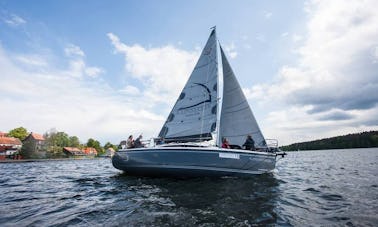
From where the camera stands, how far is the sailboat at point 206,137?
439 inches

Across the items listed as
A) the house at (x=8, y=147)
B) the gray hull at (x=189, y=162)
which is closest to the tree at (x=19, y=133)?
the house at (x=8, y=147)

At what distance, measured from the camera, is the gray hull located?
11016 millimetres

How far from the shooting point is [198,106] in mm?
14508

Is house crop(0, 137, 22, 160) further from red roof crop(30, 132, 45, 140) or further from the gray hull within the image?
the gray hull

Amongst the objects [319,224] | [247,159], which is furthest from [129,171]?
[319,224]

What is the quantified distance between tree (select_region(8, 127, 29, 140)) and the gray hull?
359 ft

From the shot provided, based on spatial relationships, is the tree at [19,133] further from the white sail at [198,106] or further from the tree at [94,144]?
the white sail at [198,106]

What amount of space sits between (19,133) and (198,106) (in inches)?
4404

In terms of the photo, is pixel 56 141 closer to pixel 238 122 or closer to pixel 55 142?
pixel 55 142

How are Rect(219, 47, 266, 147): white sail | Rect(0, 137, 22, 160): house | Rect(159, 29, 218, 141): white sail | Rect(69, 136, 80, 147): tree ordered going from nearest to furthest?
Rect(159, 29, 218, 141): white sail < Rect(219, 47, 266, 147): white sail < Rect(0, 137, 22, 160): house < Rect(69, 136, 80, 147): tree

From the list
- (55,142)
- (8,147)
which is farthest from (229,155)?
(55,142)

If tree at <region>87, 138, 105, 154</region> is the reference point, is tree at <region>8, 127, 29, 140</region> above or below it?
above

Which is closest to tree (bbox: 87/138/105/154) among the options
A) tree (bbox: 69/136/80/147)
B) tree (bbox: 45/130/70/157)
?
tree (bbox: 69/136/80/147)

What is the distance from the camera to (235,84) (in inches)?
628
